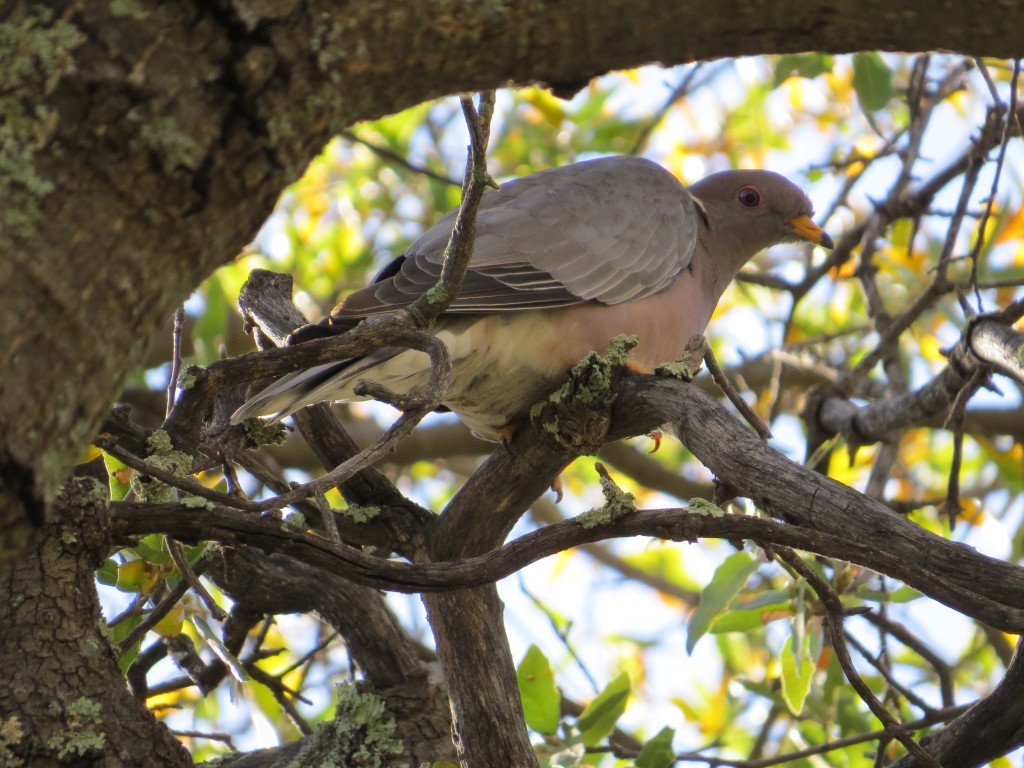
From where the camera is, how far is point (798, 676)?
3.32 meters

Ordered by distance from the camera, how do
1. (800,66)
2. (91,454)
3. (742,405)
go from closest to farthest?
(91,454), (742,405), (800,66)

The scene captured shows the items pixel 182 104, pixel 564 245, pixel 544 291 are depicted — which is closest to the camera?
pixel 182 104

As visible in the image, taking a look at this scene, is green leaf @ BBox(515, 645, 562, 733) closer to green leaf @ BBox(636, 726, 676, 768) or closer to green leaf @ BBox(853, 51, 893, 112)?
green leaf @ BBox(636, 726, 676, 768)

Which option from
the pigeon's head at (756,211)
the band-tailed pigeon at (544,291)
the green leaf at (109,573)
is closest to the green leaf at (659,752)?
the band-tailed pigeon at (544,291)

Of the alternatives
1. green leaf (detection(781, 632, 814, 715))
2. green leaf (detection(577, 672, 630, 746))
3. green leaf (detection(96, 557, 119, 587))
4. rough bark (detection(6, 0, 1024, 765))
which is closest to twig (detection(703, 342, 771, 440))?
green leaf (detection(781, 632, 814, 715))

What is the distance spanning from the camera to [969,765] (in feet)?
7.75

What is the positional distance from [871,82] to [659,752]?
10.0 feet

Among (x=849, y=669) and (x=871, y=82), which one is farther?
(x=871, y=82)

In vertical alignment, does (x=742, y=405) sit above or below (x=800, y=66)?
below

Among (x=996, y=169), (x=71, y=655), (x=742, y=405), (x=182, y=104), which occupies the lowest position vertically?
(x=71, y=655)

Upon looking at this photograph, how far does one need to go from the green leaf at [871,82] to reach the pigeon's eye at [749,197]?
1.94 feet

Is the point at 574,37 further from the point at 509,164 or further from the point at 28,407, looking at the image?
the point at 509,164

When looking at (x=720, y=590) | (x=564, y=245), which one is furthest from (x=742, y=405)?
(x=564, y=245)

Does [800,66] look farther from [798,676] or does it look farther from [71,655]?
[71,655]
